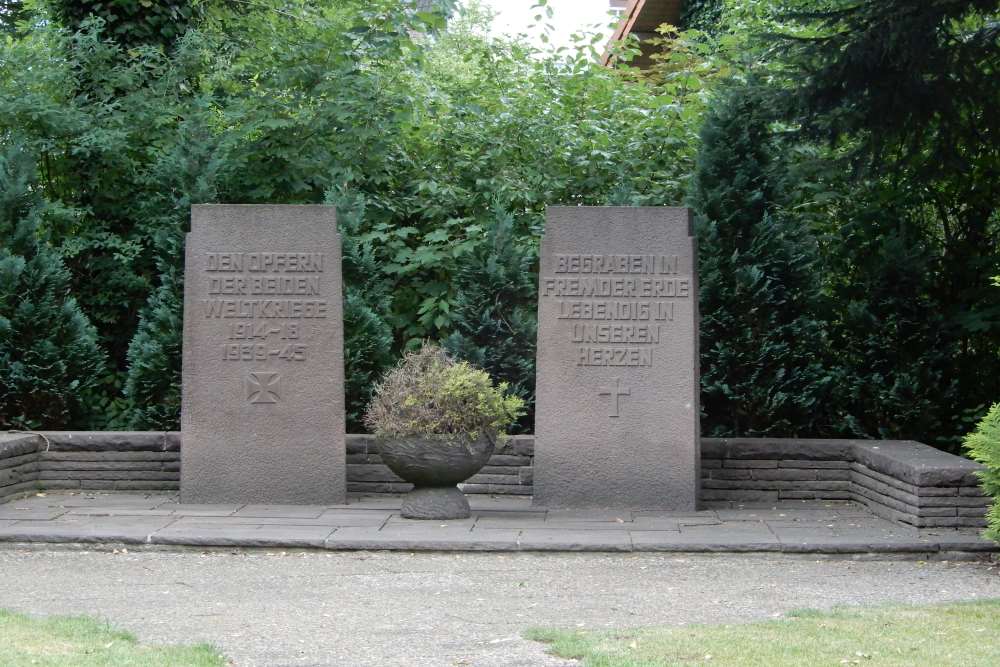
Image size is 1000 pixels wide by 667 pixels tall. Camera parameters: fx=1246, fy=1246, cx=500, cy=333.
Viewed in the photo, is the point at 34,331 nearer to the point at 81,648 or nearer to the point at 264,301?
the point at 264,301

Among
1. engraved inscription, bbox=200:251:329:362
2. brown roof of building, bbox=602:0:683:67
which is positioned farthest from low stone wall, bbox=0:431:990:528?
brown roof of building, bbox=602:0:683:67

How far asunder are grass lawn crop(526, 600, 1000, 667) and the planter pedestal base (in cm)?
287

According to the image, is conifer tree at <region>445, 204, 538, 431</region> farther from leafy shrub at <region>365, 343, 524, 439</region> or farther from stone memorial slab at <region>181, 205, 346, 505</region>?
leafy shrub at <region>365, 343, 524, 439</region>

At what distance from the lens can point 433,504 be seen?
845 centimetres

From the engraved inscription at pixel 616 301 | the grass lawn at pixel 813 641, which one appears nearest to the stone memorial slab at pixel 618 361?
the engraved inscription at pixel 616 301

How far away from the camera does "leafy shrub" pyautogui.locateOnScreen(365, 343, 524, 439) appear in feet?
26.6

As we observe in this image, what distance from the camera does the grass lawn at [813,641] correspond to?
5.08 metres

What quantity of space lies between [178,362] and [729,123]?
15.9ft

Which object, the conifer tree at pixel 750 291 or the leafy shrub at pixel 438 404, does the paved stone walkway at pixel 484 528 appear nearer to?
the leafy shrub at pixel 438 404

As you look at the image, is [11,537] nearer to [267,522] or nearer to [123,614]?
[267,522]

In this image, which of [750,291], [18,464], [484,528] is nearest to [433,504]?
[484,528]

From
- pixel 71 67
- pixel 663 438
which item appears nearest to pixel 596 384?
pixel 663 438

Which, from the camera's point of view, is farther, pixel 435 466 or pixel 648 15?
pixel 648 15

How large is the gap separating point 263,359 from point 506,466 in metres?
2.04
